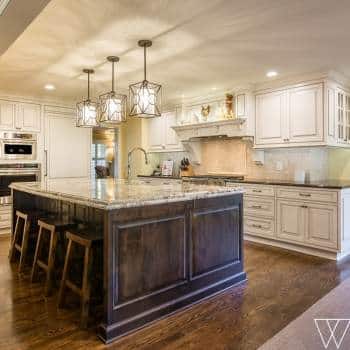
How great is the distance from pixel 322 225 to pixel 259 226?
90cm

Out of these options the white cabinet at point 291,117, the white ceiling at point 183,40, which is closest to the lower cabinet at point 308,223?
the white cabinet at point 291,117

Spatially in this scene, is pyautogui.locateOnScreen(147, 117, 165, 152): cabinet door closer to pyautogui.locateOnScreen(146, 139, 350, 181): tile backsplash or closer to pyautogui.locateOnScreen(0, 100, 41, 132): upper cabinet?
pyautogui.locateOnScreen(146, 139, 350, 181): tile backsplash

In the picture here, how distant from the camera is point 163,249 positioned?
239 centimetres

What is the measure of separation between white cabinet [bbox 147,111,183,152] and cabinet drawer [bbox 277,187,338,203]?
8.18ft

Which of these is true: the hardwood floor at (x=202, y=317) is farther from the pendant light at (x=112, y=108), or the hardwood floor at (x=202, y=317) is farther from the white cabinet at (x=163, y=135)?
the white cabinet at (x=163, y=135)

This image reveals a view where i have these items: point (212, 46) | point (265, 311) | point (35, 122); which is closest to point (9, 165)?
point (35, 122)

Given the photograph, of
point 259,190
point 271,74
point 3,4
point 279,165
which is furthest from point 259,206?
point 3,4

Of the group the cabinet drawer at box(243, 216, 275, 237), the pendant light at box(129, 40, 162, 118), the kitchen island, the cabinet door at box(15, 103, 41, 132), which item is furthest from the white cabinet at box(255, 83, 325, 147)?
the cabinet door at box(15, 103, 41, 132)

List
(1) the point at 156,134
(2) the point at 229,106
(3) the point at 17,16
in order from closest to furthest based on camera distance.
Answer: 1. (3) the point at 17,16
2. (2) the point at 229,106
3. (1) the point at 156,134

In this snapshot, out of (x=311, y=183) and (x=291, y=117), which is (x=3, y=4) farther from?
(x=311, y=183)

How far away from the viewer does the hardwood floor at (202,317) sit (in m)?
2.00

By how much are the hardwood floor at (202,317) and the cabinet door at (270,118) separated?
2.02 metres

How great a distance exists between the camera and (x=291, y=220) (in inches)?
159

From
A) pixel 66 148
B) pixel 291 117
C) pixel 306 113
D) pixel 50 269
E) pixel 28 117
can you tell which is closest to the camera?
pixel 50 269
